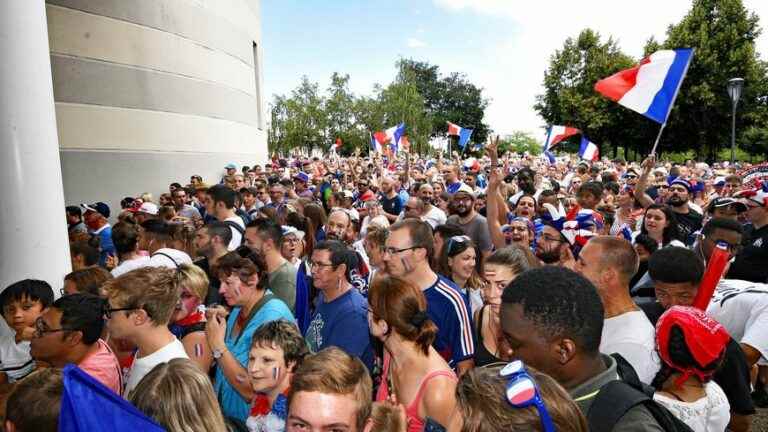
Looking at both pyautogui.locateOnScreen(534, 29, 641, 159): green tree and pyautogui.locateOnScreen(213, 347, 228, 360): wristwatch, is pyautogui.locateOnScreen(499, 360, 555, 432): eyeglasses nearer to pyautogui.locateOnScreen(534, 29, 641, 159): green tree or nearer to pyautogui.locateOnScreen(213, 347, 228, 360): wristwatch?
pyautogui.locateOnScreen(213, 347, 228, 360): wristwatch

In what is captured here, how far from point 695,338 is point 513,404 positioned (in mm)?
1377

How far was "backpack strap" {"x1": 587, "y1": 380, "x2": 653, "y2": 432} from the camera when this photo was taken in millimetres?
1818

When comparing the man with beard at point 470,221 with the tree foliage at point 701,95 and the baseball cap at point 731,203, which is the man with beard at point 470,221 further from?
the tree foliage at point 701,95

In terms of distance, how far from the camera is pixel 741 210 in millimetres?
6410

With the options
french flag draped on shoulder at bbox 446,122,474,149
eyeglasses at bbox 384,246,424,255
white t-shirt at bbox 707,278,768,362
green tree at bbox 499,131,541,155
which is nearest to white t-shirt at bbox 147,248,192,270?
eyeglasses at bbox 384,246,424,255

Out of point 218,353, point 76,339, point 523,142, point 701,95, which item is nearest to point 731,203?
point 218,353

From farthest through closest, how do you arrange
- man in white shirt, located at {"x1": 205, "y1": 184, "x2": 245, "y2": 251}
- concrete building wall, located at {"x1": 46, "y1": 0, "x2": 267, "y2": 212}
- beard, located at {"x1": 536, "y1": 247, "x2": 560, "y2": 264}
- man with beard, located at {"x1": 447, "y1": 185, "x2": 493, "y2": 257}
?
concrete building wall, located at {"x1": 46, "y1": 0, "x2": 267, "y2": 212} → man with beard, located at {"x1": 447, "y1": 185, "x2": 493, "y2": 257} → man in white shirt, located at {"x1": 205, "y1": 184, "x2": 245, "y2": 251} → beard, located at {"x1": 536, "y1": 247, "x2": 560, "y2": 264}

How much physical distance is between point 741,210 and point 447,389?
5.43m

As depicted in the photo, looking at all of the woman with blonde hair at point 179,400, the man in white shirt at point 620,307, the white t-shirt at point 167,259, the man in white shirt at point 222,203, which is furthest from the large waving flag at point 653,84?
the woman with blonde hair at point 179,400

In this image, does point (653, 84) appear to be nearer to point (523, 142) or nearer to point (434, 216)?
point (434, 216)

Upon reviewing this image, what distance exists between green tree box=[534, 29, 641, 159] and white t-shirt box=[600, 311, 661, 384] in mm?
44432

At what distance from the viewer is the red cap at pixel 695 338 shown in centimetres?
244

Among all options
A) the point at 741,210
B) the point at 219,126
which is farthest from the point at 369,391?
the point at 219,126

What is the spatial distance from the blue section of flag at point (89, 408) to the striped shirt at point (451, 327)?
2321 mm
